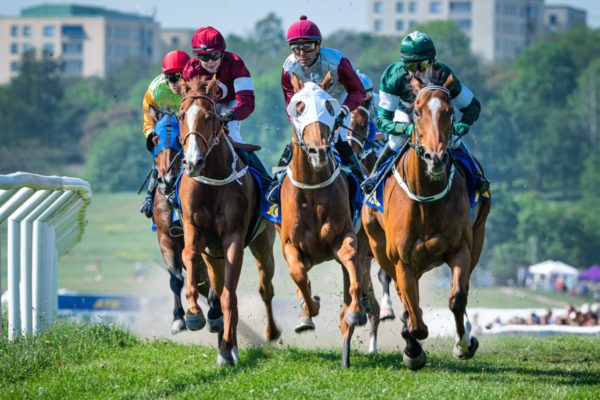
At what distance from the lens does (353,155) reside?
501 inches

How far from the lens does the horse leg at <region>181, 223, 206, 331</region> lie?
11.6 metres

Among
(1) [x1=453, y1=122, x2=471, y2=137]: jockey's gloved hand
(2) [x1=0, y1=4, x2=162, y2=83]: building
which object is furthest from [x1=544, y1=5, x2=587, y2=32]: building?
(1) [x1=453, y1=122, x2=471, y2=137]: jockey's gloved hand

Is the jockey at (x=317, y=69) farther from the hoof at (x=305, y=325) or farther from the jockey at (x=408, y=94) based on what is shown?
the hoof at (x=305, y=325)

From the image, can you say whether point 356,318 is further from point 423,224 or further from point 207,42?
point 207,42

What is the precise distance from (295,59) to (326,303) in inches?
414

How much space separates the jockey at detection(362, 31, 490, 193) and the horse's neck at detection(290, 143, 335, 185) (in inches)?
18.8

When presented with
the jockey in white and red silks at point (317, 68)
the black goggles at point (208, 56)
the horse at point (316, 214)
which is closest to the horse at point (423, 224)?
the horse at point (316, 214)

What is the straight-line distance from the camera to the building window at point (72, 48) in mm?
168500

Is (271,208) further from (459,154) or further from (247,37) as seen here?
(247,37)

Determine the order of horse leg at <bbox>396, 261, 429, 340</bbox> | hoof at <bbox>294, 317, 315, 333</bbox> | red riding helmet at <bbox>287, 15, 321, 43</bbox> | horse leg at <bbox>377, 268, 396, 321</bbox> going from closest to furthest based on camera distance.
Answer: horse leg at <bbox>396, 261, 429, 340</bbox> → hoof at <bbox>294, 317, 315, 333</bbox> → red riding helmet at <bbox>287, 15, 321, 43</bbox> → horse leg at <bbox>377, 268, 396, 321</bbox>

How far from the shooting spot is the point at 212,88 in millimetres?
11836

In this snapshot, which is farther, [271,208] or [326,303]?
[326,303]

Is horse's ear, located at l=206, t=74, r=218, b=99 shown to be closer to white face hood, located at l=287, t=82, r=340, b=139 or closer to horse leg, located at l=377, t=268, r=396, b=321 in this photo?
white face hood, located at l=287, t=82, r=340, b=139

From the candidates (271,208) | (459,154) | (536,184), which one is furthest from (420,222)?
(536,184)
